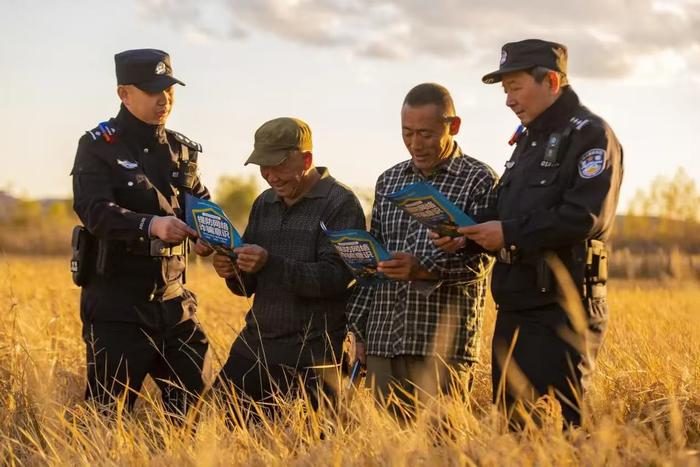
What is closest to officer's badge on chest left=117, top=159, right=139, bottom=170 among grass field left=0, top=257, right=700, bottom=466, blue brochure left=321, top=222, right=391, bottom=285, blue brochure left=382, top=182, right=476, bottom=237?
grass field left=0, top=257, right=700, bottom=466

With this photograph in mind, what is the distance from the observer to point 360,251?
4.48 metres

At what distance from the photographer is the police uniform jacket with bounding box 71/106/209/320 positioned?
16.5 feet

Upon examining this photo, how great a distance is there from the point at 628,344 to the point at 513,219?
2429 mm

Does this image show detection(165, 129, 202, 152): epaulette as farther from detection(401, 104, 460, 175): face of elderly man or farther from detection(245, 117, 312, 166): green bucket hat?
detection(401, 104, 460, 175): face of elderly man

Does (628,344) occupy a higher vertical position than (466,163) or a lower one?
lower

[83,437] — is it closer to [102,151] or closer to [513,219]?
[102,151]

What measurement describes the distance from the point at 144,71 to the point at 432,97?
164 centimetres

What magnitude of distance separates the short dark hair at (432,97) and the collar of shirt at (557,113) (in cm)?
46

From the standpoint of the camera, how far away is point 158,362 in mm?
5434

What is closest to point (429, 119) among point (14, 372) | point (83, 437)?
point (83, 437)

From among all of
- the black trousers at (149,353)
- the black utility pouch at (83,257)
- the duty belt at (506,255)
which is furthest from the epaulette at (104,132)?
the duty belt at (506,255)

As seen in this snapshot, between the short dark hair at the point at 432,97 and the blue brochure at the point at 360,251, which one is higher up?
the short dark hair at the point at 432,97

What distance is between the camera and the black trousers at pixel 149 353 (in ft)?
17.1

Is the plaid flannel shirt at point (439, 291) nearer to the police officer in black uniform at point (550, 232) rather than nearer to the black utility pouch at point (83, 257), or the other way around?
the police officer in black uniform at point (550, 232)
